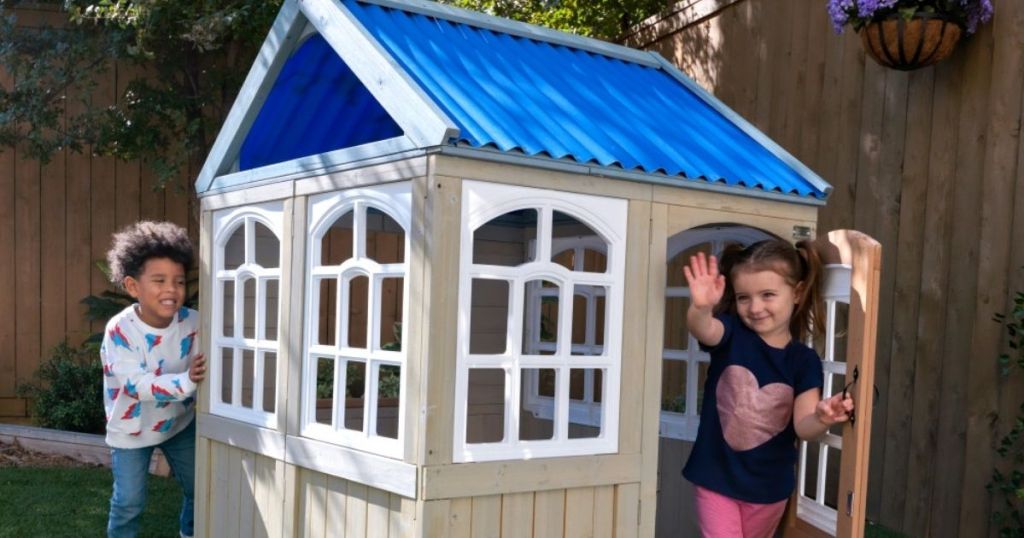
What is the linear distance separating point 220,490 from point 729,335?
2.18 metres

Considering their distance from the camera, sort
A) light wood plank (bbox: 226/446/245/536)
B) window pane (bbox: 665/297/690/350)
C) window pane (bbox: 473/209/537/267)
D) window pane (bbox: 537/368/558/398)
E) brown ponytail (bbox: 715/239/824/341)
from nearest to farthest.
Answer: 1. brown ponytail (bbox: 715/239/824/341)
2. light wood plank (bbox: 226/446/245/536)
3. window pane (bbox: 473/209/537/267)
4. window pane (bbox: 537/368/558/398)
5. window pane (bbox: 665/297/690/350)

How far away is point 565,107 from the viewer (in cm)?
331

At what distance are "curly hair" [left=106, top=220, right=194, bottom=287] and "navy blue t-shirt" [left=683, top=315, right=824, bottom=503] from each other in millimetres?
2424

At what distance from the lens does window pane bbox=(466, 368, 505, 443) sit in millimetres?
5027

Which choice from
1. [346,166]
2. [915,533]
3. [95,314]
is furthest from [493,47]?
[95,314]

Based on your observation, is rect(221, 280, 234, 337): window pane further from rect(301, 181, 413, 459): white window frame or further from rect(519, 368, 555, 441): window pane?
rect(519, 368, 555, 441): window pane

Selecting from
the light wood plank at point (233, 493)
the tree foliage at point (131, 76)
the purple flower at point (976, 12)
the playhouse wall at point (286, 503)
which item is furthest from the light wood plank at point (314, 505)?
the tree foliage at point (131, 76)

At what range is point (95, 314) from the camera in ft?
23.6

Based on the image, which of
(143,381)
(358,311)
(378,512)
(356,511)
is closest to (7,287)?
(358,311)

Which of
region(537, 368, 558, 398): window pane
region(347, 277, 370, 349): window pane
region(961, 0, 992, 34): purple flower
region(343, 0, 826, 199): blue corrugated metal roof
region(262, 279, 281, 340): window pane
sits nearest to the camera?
region(343, 0, 826, 199): blue corrugated metal roof

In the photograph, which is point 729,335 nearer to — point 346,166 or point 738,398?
point 738,398


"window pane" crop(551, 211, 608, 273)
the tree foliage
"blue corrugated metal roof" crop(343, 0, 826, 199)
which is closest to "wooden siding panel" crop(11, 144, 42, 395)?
the tree foliage

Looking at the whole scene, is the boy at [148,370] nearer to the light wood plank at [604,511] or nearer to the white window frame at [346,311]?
the white window frame at [346,311]

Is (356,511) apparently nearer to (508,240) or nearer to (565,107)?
(565,107)
